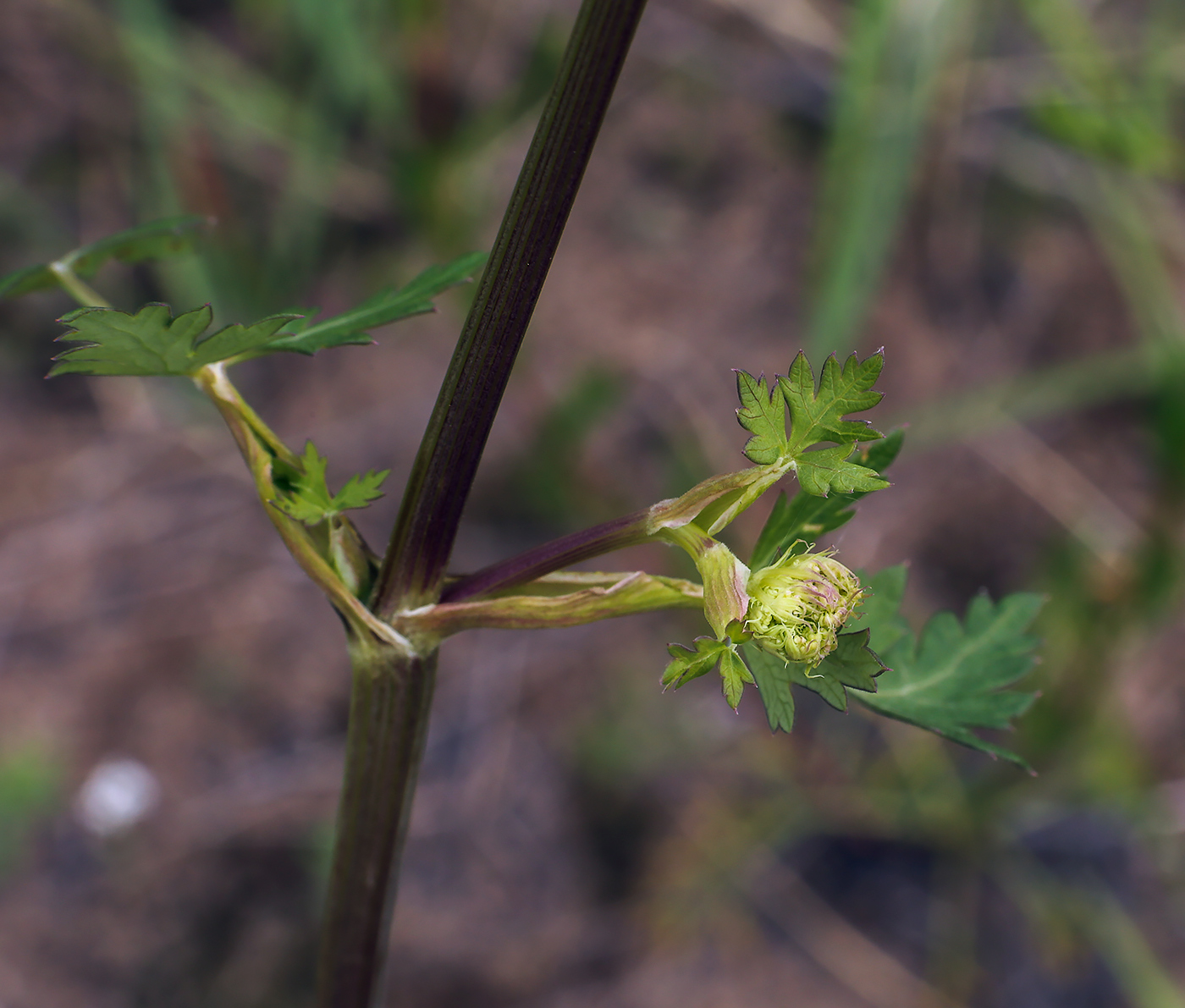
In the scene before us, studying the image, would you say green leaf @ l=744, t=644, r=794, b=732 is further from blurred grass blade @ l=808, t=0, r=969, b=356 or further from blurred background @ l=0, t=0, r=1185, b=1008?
blurred grass blade @ l=808, t=0, r=969, b=356

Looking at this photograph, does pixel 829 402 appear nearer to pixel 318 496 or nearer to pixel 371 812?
pixel 318 496

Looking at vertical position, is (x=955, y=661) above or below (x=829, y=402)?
below

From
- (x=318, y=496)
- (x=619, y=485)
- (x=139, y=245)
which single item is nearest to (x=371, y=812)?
(x=318, y=496)

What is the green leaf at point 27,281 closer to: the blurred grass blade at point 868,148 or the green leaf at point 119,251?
the green leaf at point 119,251

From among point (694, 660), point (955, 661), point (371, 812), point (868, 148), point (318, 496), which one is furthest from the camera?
point (868, 148)

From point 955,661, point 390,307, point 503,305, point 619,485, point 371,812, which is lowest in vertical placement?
point 619,485

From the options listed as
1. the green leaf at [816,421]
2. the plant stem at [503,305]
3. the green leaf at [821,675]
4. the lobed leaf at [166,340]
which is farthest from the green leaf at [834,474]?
the lobed leaf at [166,340]

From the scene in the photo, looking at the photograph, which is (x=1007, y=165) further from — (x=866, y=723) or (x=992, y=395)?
(x=866, y=723)

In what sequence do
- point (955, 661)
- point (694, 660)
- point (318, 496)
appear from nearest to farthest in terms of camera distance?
point (694, 660)
point (318, 496)
point (955, 661)
